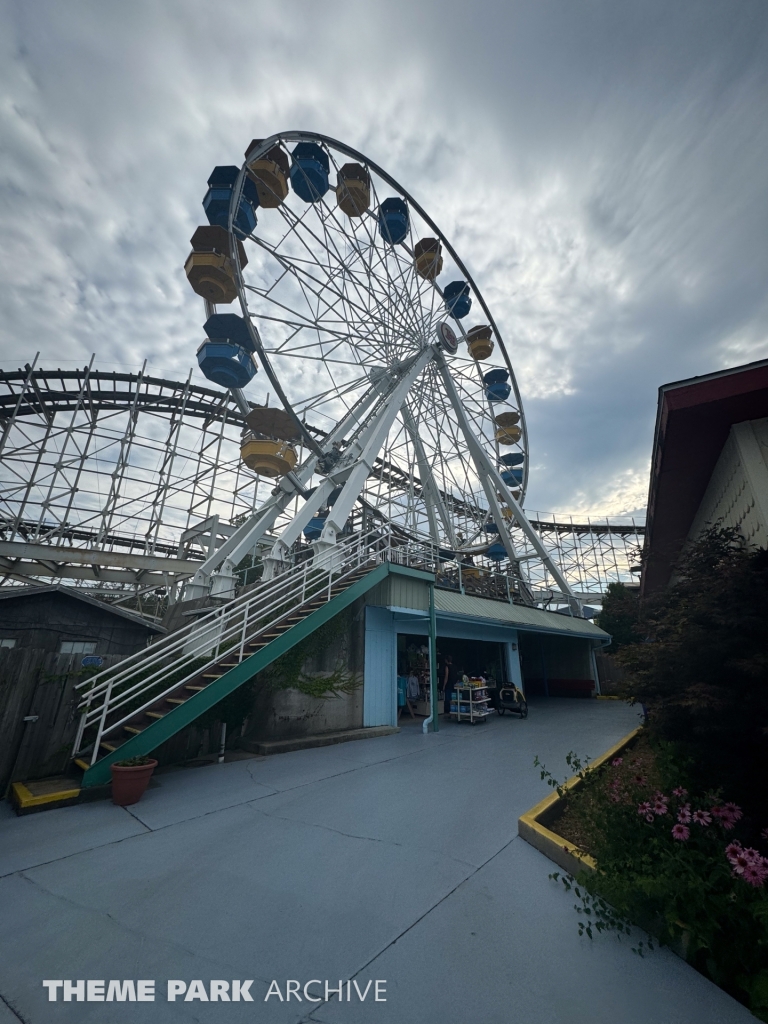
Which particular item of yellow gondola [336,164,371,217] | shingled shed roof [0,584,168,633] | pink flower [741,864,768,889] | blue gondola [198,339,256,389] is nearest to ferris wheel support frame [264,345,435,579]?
blue gondola [198,339,256,389]

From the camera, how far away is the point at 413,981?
2260mm

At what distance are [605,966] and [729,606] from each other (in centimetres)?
292

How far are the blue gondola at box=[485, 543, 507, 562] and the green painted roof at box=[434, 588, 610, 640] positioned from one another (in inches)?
213

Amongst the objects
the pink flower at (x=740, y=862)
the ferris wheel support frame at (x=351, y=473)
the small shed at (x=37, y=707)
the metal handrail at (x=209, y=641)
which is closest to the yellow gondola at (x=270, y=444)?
the ferris wheel support frame at (x=351, y=473)

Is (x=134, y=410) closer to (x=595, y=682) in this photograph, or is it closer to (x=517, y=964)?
(x=517, y=964)

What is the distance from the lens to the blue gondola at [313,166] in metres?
13.1

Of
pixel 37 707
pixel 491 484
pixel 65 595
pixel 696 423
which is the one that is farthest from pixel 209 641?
pixel 491 484

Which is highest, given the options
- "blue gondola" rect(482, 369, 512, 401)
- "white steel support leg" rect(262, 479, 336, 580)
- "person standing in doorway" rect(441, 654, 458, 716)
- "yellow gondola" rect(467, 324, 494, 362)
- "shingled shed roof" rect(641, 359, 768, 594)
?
"yellow gondola" rect(467, 324, 494, 362)

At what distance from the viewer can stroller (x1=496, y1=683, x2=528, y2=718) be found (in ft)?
38.1

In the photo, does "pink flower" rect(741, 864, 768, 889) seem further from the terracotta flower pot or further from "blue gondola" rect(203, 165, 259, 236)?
"blue gondola" rect(203, 165, 259, 236)

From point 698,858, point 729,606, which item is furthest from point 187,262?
point 698,858

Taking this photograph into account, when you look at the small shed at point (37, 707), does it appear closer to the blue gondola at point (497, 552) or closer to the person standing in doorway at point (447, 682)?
the person standing in doorway at point (447, 682)

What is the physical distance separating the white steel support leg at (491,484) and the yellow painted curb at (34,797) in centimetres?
1624

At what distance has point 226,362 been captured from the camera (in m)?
11.5
